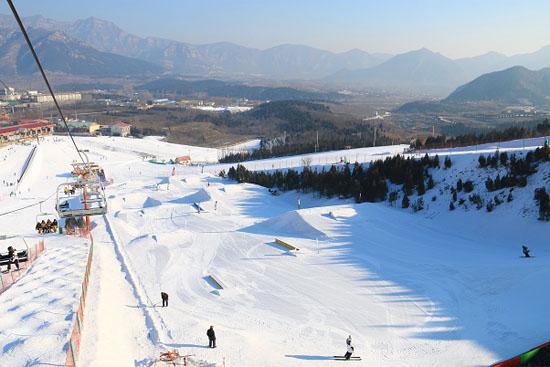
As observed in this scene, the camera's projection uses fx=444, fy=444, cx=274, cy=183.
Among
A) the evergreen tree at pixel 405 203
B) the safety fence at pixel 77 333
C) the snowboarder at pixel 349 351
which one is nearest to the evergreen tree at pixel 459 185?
the evergreen tree at pixel 405 203

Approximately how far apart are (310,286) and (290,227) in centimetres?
878

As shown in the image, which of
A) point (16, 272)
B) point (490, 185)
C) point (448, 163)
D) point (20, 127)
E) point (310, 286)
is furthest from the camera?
point (20, 127)

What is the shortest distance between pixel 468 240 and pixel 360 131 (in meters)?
91.9

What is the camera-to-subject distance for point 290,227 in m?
27.2

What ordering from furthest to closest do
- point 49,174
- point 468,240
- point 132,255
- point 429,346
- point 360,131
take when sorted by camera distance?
point 360,131, point 49,174, point 468,240, point 132,255, point 429,346

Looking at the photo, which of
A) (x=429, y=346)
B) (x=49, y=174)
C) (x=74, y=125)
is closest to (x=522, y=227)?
(x=429, y=346)

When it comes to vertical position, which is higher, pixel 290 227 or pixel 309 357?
pixel 290 227

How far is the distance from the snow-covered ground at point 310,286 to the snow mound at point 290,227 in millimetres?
88

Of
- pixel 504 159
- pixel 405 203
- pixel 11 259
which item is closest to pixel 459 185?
pixel 504 159

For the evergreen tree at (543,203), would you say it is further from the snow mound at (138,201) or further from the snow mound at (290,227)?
the snow mound at (138,201)

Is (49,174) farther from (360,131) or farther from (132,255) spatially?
(360,131)

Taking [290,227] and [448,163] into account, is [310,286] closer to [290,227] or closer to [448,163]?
[290,227]

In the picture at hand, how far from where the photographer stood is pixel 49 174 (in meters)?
61.4

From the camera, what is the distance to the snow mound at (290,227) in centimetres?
2603
